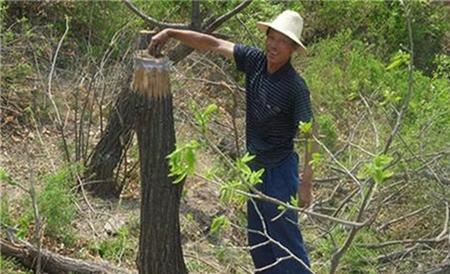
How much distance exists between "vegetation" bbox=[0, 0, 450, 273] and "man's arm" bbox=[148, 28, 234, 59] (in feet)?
1.62

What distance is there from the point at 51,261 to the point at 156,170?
1.03 metres

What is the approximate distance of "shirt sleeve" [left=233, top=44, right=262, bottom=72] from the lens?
4309mm

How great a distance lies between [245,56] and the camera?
4316mm

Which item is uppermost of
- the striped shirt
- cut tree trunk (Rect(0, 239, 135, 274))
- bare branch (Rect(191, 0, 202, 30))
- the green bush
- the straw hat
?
bare branch (Rect(191, 0, 202, 30))

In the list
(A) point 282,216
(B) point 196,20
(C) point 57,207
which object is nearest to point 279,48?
(A) point 282,216

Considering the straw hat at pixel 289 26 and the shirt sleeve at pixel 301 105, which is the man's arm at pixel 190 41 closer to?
the straw hat at pixel 289 26

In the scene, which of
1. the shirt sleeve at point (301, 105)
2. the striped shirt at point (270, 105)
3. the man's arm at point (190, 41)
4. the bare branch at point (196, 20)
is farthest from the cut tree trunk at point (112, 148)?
the shirt sleeve at point (301, 105)

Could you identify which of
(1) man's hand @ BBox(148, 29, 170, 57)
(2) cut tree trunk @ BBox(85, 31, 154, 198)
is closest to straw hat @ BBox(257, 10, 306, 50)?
(1) man's hand @ BBox(148, 29, 170, 57)

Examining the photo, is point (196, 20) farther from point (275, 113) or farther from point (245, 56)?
point (275, 113)

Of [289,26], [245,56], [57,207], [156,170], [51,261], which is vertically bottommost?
[51,261]

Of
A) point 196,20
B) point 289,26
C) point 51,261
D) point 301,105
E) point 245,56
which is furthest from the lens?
point 196,20

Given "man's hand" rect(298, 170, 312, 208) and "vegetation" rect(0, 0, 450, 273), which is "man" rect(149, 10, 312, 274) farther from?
"vegetation" rect(0, 0, 450, 273)

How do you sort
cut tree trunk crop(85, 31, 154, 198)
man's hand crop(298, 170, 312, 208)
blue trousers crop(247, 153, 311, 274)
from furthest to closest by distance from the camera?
cut tree trunk crop(85, 31, 154, 198)
blue trousers crop(247, 153, 311, 274)
man's hand crop(298, 170, 312, 208)

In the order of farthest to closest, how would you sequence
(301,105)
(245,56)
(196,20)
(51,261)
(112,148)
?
(112,148) → (196,20) → (51,261) → (245,56) → (301,105)
